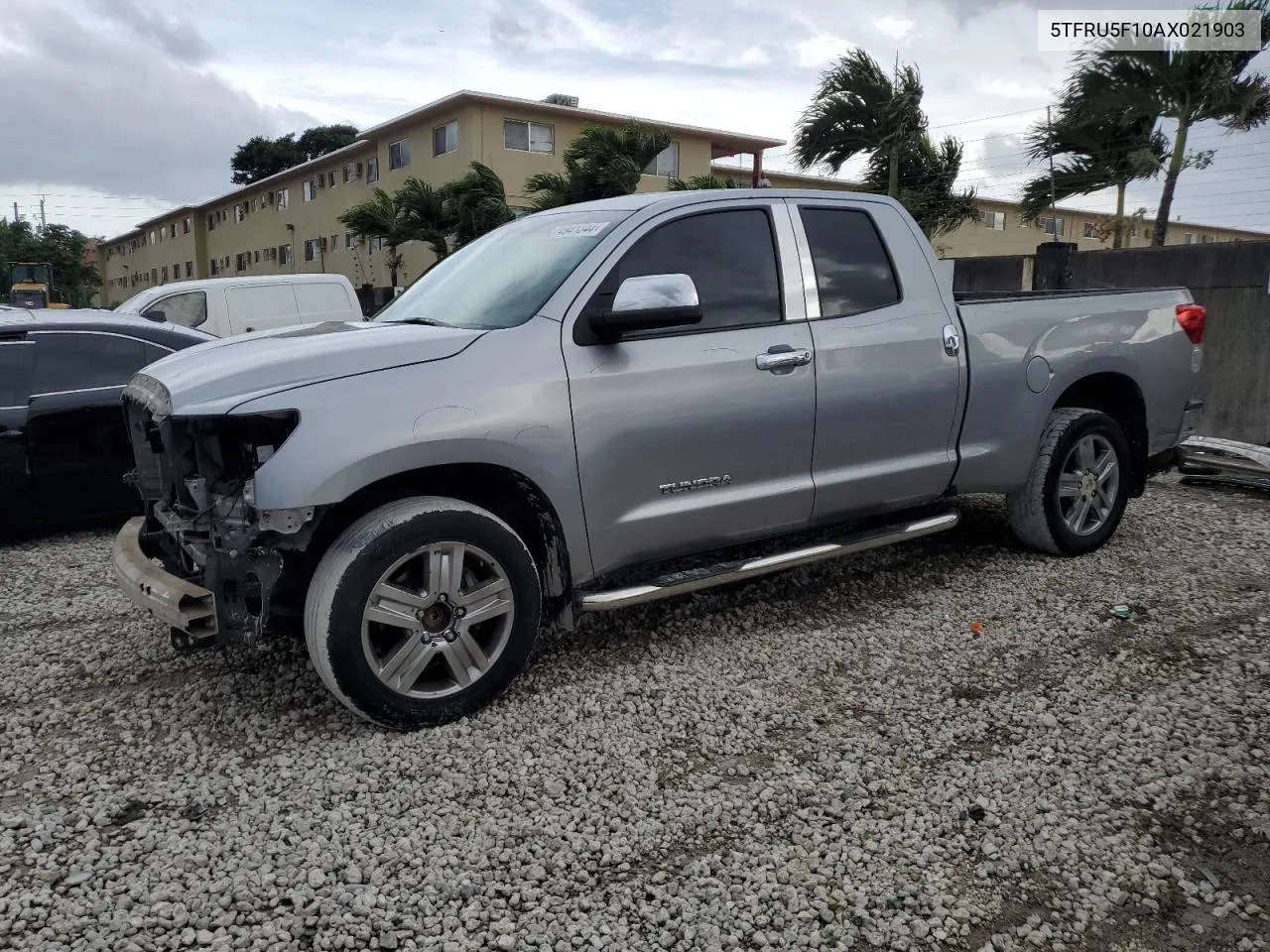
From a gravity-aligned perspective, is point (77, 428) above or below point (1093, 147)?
below

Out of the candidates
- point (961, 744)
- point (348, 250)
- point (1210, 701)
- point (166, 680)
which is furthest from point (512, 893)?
point (348, 250)

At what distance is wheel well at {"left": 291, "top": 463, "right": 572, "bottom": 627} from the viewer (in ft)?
11.7

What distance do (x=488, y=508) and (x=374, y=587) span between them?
2.17 ft

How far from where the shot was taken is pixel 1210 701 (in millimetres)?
3783

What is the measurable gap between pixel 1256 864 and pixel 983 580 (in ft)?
8.45

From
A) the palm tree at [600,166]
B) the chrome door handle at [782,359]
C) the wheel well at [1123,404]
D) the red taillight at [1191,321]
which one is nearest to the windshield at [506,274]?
the chrome door handle at [782,359]

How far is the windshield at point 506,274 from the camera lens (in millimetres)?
3938

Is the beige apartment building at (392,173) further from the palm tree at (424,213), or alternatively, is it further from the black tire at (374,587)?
the black tire at (374,587)

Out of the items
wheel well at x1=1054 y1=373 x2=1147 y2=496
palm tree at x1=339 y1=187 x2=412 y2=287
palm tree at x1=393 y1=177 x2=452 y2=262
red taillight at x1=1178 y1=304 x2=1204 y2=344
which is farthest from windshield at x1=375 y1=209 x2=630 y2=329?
palm tree at x1=339 y1=187 x2=412 y2=287

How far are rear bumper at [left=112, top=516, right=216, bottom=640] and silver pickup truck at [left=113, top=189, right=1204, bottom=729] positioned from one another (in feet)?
0.04

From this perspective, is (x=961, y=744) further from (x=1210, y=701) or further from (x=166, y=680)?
(x=166, y=680)

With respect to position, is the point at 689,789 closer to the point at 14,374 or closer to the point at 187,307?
the point at 14,374

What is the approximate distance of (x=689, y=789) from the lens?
3188mm

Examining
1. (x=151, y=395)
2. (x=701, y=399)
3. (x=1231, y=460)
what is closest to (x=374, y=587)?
(x=151, y=395)
